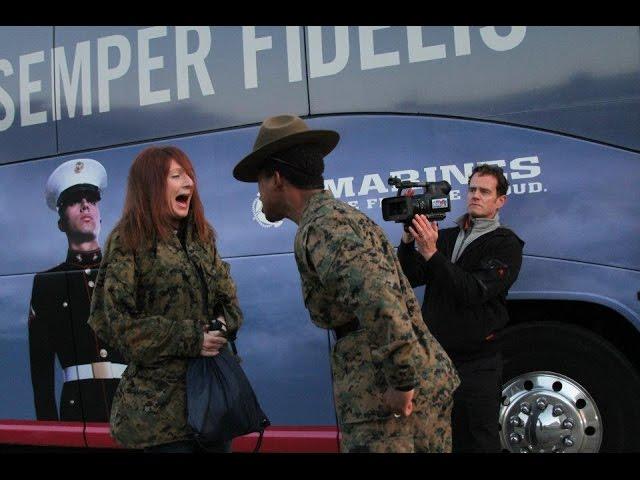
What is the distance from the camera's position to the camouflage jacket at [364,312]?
2.27 metres

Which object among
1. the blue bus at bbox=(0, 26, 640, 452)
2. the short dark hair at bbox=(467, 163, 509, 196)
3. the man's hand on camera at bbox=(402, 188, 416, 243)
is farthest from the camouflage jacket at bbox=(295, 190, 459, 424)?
the blue bus at bbox=(0, 26, 640, 452)

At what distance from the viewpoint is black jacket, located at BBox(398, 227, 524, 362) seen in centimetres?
356

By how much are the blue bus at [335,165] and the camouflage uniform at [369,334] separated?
177 centimetres

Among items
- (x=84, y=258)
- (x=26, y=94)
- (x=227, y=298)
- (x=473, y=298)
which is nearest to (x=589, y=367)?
(x=473, y=298)

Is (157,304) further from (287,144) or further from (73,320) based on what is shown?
(73,320)

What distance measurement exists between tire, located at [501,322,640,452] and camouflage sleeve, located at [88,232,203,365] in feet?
6.73

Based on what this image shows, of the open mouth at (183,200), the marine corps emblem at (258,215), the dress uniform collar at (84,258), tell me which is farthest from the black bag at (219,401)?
the dress uniform collar at (84,258)

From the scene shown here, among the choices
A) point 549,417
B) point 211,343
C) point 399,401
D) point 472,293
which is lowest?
point 549,417

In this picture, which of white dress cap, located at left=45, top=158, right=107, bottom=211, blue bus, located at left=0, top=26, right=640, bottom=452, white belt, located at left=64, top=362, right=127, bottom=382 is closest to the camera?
blue bus, located at left=0, top=26, right=640, bottom=452

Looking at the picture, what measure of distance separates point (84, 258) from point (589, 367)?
120 inches

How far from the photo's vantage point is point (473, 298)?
352cm

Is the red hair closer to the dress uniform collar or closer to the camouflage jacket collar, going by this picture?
the camouflage jacket collar
